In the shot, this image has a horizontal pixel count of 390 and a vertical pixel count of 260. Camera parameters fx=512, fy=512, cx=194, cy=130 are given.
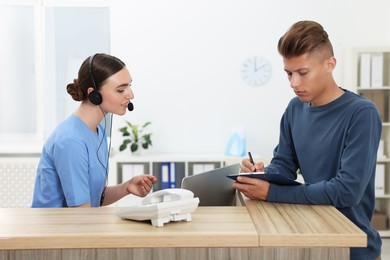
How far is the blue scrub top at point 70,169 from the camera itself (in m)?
1.88

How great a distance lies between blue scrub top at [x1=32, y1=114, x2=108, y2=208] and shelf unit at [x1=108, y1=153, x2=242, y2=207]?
2405 millimetres

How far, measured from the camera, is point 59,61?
4816 mm

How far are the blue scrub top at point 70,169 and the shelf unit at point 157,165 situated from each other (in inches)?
94.7

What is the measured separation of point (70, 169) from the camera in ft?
6.16

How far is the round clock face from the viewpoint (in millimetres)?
4777

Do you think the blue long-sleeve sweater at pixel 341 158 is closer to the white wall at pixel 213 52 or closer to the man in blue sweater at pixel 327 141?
the man in blue sweater at pixel 327 141

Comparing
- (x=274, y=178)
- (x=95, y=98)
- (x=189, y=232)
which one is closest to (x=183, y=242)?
(x=189, y=232)

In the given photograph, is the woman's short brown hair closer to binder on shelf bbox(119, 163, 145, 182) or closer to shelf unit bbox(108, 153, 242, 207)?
shelf unit bbox(108, 153, 242, 207)

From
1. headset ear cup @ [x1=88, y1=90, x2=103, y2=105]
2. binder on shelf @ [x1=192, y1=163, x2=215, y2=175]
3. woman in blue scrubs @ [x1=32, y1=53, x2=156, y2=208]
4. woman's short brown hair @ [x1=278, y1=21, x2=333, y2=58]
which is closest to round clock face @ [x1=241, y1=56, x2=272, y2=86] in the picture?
binder on shelf @ [x1=192, y1=163, x2=215, y2=175]

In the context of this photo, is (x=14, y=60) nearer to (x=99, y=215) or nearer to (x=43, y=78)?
(x=43, y=78)

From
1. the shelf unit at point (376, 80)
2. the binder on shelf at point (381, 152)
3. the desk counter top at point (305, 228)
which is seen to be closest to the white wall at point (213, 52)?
the shelf unit at point (376, 80)

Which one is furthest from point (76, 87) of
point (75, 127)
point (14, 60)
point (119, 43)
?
point (14, 60)

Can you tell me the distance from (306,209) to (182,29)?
11.1ft

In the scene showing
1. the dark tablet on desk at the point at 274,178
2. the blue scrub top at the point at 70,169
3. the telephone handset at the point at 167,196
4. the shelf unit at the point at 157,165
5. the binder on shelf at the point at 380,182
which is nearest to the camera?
the telephone handset at the point at 167,196
